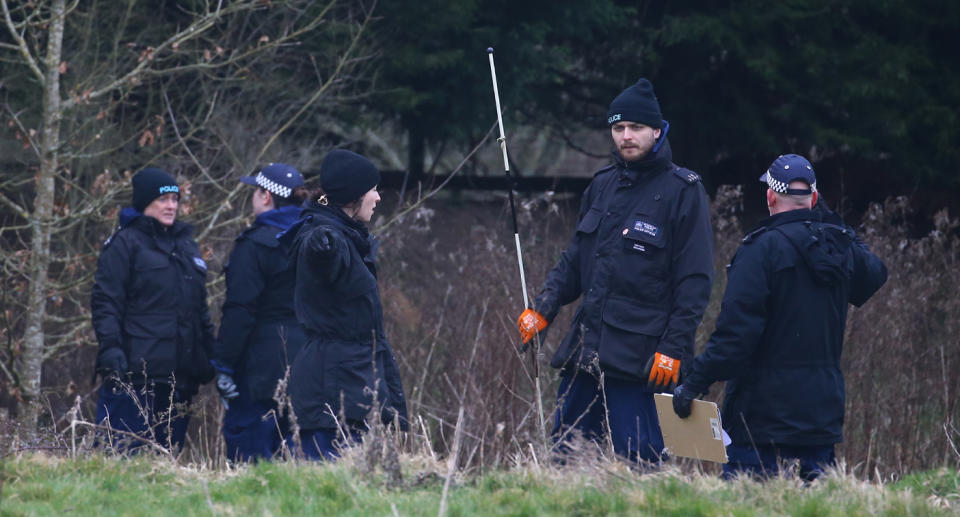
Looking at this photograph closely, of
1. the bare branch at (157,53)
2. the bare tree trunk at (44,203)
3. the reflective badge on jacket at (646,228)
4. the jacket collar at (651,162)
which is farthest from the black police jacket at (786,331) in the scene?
the bare tree trunk at (44,203)

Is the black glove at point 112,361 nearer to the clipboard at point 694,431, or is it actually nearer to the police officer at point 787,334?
the clipboard at point 694,431

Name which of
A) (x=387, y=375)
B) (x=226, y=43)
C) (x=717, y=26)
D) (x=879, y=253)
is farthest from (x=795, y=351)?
(x=717, y=26)

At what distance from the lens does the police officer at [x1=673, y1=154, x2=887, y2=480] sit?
4.90 meters

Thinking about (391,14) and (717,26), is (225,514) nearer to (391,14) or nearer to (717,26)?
(391,14)

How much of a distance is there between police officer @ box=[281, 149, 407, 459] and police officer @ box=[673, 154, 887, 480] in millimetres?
1518

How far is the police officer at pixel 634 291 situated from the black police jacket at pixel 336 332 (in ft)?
2.64

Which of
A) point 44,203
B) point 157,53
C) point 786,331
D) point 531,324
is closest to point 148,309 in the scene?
point 44,203

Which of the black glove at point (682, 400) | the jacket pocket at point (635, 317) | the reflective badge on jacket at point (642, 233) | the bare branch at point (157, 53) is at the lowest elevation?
the black glove at point (682, 400)

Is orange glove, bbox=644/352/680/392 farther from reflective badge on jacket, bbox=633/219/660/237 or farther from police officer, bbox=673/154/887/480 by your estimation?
reflective badge on jacket, bbox=633/219/660/237

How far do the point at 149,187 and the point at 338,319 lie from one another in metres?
1.96

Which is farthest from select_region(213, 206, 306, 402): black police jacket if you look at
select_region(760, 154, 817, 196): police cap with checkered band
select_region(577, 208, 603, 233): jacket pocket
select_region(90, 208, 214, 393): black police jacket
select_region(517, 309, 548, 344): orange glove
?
select_region(760, 154, 817, 196): police cap with checkered band

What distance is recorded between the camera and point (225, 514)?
4.09m

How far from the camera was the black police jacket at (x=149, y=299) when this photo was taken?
643 cm

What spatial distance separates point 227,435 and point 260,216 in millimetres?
1384
